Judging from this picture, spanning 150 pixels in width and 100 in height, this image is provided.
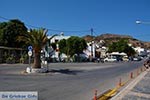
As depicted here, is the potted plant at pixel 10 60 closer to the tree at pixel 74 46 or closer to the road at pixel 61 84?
the road at pixel 61 84

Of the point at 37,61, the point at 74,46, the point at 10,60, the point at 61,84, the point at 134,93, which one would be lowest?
the point at 134,93

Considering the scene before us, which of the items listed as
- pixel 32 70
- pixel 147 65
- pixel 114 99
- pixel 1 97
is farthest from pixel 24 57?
pixel 1 97

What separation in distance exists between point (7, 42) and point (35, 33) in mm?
39688

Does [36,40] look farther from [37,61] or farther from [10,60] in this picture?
[10,60]

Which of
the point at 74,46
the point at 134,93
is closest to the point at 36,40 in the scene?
the point at 134,93

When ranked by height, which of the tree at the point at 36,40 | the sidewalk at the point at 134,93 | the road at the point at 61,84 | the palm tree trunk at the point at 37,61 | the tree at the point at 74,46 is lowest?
the sidewalk at the point at 134,93

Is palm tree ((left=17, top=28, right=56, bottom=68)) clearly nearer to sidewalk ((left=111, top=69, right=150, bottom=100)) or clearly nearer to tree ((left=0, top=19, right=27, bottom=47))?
sidewalk ((left=111, top=69, right=150, bottom=100))

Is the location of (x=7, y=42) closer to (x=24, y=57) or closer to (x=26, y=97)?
(x=24, y=57)

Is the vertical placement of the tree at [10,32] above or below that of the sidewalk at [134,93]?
above

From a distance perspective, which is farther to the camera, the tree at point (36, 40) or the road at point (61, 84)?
the tree at point (36, 40)

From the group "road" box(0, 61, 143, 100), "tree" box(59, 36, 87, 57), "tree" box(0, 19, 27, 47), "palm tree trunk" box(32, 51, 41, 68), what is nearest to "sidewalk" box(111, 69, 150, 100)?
"road" box(0, 61, 143, 100)

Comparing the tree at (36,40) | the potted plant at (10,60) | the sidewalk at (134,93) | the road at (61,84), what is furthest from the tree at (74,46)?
the sidewalk at (134,93)

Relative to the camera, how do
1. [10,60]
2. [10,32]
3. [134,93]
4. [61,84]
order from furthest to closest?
[10,32] < [10,60] < [61,84] < [134,93]

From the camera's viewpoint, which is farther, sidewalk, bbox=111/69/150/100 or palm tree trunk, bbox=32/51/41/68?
palm tree trunk, bbox=32/51/41/68
